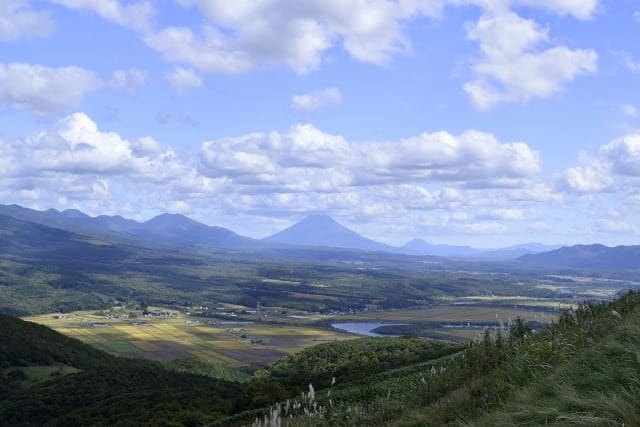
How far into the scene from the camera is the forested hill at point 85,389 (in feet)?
149

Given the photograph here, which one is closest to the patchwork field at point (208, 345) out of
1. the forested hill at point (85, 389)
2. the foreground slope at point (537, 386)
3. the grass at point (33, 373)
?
the forested hill at point (85, 389)

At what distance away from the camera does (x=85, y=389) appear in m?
73.2

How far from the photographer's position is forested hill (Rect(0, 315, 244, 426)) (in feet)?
149

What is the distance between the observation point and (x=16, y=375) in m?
94.4

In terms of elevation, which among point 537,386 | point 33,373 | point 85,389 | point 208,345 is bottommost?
point 208,345

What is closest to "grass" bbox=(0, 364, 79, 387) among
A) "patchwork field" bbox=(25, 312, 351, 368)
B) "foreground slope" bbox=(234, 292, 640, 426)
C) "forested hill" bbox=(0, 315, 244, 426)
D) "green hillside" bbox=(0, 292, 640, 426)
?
"forested hill" bbox=(0, 315, 244, 426)

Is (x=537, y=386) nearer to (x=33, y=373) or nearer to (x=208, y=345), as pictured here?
(x=33, y=373)

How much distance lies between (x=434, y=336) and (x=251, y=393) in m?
159

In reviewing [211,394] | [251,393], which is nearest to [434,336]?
[211,394]

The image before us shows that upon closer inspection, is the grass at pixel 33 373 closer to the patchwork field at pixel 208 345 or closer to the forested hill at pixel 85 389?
the forested hill at pixel 85 389

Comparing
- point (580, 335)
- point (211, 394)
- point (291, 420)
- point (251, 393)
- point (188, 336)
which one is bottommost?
point (188, 336)

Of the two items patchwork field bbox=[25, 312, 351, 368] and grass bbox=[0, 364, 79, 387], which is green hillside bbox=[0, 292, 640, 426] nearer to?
grass bbox=[0, 364, 79, 387]

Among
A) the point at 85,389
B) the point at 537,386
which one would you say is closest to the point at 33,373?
the point at 85,389

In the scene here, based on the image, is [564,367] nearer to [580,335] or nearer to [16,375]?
[580,335]
